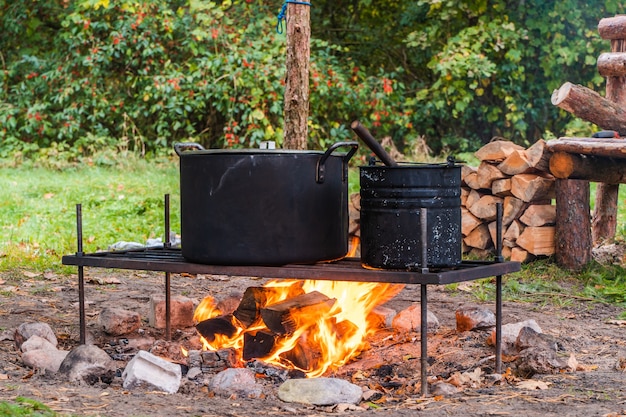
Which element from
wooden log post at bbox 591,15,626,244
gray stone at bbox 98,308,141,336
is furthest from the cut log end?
gray stone at bbox 98,308,141,336

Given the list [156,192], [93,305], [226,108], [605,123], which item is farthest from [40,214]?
[605,123]

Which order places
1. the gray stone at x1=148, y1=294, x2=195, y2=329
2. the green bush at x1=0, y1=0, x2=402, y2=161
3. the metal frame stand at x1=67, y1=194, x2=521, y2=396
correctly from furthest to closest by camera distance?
the green bush at x1=0, y1=0, x2=402, y2=161 < the gray stone at x1=148, y1=294, x2=195, y2=329 < the metal frame stand at x1=67, y1=194, x2=521, y2=396

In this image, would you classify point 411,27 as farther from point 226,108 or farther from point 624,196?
point 624,196

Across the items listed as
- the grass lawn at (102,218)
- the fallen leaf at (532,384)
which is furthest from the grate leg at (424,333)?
the grass lawn at (102,218)

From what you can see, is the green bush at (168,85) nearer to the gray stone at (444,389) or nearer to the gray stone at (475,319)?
the gray stone at (475,319)

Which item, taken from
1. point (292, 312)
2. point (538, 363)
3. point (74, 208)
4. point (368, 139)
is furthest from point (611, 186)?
point (74, 208)

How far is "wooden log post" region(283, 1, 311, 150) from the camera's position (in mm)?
5707

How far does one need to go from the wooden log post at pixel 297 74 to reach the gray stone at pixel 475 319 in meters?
1.92

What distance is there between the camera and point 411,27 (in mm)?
13242

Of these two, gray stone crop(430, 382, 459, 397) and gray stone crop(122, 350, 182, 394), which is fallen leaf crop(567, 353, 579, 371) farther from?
gray stone crop(122, 350, 182, 394)

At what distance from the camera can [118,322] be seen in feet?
14.2

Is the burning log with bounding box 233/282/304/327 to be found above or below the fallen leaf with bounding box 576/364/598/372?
above

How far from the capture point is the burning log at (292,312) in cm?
383

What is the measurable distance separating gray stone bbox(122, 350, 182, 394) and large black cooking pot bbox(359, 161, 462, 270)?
926mm
